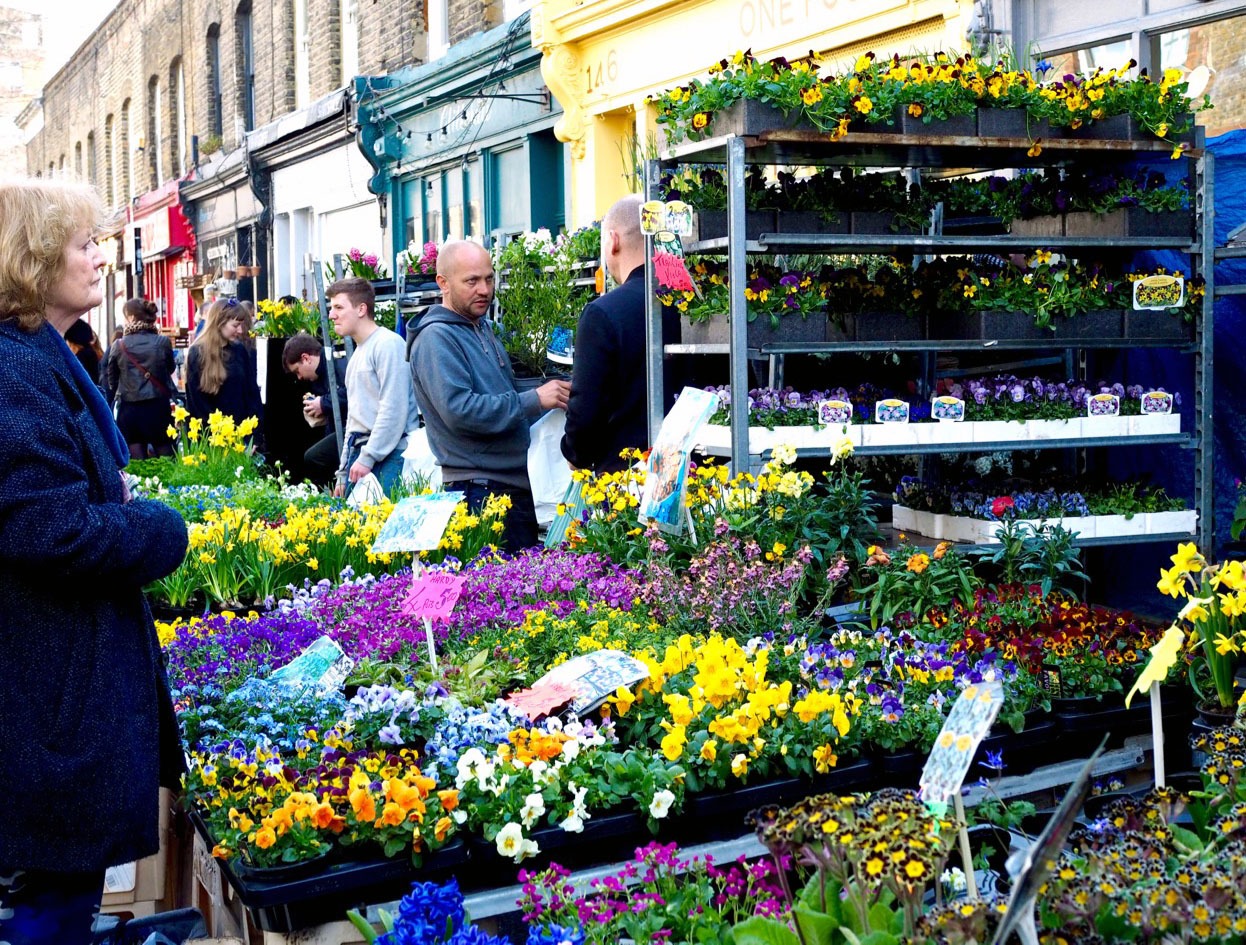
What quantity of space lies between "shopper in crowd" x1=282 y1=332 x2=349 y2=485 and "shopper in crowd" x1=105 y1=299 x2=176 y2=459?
83.9 inches

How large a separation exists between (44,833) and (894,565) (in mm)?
2593

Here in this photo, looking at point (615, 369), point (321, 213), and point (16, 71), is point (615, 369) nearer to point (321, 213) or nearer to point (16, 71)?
point (321, 213)

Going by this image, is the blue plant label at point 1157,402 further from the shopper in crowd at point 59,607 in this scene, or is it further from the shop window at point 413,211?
the shop window at point 413,211

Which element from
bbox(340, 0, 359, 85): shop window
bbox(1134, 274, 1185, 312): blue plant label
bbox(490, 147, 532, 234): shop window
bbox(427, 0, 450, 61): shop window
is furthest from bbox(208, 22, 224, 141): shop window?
bbox(1134, 274, 1185, 312): blue plant label

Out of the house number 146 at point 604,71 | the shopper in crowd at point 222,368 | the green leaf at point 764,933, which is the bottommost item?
the green leaf at point 764,933

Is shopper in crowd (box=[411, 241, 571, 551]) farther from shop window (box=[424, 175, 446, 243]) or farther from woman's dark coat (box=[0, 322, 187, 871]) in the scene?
shop window (box=[424, 175, 446, 243])

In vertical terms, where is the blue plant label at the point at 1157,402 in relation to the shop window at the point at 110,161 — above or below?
below

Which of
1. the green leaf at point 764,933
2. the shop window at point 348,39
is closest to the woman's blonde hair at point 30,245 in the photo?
the green leaf at point 764,933

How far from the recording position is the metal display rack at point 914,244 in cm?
504

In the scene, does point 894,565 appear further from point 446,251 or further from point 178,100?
point 178,100

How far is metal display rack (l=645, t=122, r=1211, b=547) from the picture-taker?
16.5 feet

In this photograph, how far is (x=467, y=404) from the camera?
5.96m

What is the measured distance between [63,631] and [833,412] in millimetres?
3014

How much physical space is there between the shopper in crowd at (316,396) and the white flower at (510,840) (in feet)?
22.3
